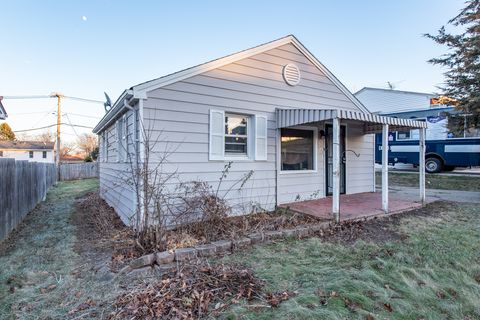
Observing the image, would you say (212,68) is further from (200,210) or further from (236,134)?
(200,210)

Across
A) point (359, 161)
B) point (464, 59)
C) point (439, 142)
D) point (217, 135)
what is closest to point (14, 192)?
point (217, 135)

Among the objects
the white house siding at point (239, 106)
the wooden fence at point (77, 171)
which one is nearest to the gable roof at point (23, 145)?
the wooden fence at point (77, 171)

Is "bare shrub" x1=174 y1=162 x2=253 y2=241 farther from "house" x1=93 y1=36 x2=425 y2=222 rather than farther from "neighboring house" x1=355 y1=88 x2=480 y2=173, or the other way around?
"neighboring house" x1=355 y1=88 x2=480 y2=173

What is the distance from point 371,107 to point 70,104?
26.0 m

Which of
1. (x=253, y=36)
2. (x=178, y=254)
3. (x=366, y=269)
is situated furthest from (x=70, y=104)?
(x=366, y=269)

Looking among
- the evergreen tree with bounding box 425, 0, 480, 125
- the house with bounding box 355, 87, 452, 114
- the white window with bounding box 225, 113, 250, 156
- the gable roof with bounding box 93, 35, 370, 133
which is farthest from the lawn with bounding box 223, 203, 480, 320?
the house with bounding box 355, 87, 452, 114

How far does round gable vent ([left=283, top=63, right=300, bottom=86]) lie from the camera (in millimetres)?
6934

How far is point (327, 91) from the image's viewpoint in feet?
25.6

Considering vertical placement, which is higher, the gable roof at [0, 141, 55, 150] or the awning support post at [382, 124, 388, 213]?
the gable roof at [0, 141, 55, 150]

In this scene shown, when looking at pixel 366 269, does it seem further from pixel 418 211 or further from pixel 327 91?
pixel 327 91

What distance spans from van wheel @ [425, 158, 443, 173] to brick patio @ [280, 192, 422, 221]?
803 cm

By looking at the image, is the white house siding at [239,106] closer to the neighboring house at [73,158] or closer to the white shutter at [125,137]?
the white shutter at [125,137]

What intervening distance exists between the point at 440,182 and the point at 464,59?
4.84m

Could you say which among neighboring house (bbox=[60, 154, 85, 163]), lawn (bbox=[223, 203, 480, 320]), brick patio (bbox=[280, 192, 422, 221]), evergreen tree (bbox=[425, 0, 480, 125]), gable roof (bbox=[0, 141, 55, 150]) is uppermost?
evergreen tree (bbox=[425, 0, 480, 125])
